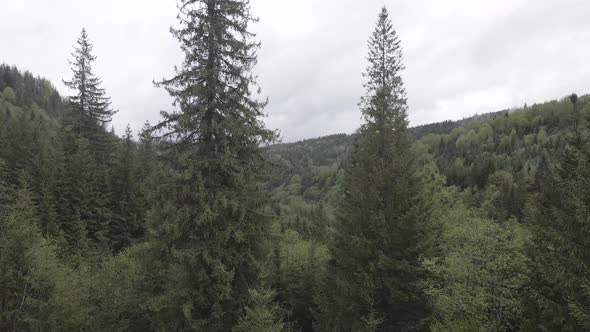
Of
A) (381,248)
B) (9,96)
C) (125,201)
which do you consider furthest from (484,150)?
(9,96)

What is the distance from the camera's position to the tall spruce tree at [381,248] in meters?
17.1

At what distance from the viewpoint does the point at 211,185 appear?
623 inches

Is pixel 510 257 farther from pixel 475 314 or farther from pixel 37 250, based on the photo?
pixel 37 250

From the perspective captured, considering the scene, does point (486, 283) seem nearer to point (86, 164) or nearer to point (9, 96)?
point (86, 164)

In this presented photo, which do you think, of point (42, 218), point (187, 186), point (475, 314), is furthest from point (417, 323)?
point (42, 218)

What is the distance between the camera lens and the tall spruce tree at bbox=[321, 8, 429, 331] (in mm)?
17080

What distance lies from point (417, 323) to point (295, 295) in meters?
12.0

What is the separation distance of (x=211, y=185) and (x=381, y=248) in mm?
7630

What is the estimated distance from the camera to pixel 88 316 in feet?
67.5

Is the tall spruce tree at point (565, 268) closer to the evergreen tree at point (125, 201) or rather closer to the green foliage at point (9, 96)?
the evergreen tree at point (125, 201)

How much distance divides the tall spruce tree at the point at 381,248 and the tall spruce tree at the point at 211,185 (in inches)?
171

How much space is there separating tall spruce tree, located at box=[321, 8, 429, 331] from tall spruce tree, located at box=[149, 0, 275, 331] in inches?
171

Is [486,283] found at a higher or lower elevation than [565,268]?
lower

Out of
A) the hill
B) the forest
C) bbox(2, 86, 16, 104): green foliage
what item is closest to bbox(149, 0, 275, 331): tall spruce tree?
the forest
